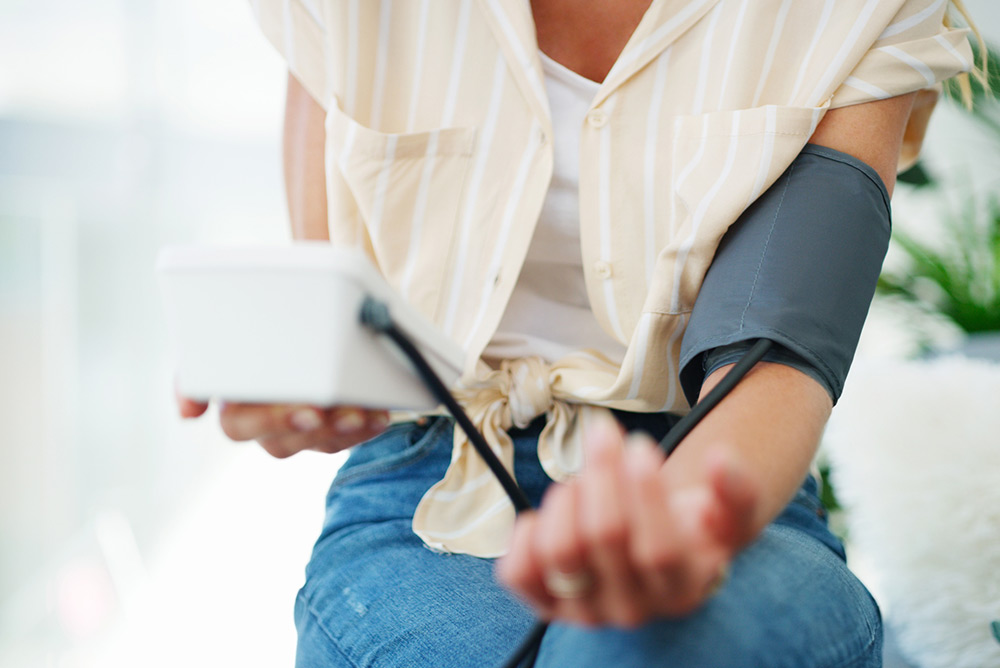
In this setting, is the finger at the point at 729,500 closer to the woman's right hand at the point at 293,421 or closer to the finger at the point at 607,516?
the finger at the point at 607,516

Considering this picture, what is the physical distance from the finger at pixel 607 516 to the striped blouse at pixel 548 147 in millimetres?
274

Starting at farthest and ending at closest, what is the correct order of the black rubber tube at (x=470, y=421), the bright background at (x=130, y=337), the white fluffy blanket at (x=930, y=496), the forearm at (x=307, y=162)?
the bright background at (x=130, y=337) → the white fluffy blanket at (x=930, y=496) → the forearm at (x=307, y=162) → the black rubber tube at (x=470, y=421)

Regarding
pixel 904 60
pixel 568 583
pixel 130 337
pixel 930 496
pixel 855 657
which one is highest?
pixel 904 60

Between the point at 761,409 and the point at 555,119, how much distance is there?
31cm

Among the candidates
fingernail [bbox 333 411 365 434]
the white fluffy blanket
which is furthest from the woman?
the white fluffy blanket

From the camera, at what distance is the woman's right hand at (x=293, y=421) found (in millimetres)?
361

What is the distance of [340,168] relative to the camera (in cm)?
59

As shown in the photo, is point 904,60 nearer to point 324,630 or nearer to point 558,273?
point 558,273

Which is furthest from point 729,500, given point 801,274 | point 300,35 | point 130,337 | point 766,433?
point 130,337

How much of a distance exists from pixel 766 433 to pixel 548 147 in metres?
0.29

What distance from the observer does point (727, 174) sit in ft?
1.63

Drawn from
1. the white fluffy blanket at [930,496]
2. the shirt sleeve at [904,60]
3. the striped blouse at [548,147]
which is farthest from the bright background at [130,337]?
the shirt sleeve at [904,60]

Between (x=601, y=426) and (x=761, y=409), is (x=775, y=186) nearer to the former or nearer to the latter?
(x=761, y=409)

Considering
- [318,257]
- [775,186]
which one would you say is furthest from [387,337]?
[775,186]
